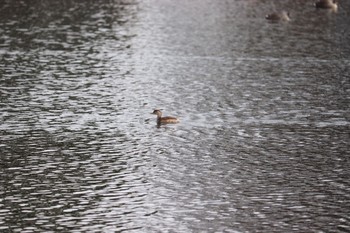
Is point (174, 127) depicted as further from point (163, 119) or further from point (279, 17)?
point (279, 17)

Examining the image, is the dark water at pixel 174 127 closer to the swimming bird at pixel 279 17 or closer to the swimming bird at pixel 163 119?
the swimming bird at pixel 163 119

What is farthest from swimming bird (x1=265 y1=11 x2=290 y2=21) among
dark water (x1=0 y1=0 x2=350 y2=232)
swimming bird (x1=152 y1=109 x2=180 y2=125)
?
swimming bird (x1=152 y1=109 x2=180 y2=125)

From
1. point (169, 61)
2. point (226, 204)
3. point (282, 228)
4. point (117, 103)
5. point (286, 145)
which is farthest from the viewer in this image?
point (169, 61)

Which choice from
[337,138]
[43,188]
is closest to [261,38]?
[337,138]

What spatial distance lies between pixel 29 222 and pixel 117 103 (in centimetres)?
1526

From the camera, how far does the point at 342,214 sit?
80.8ft

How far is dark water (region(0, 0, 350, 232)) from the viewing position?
2484 cm

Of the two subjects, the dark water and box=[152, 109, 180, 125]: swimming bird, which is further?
box=[152, 109, 180, 125]: swimming bird

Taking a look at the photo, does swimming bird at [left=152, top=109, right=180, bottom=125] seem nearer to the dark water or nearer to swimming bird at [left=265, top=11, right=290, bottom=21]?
the dark water

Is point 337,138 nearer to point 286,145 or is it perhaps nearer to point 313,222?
point 286,145

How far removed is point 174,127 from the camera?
3488 cm

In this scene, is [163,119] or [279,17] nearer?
[163,119]

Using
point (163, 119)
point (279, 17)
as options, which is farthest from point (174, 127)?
point (279, 17)

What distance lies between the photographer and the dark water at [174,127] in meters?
24.8
